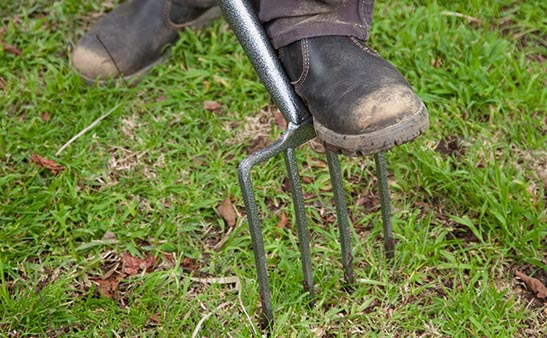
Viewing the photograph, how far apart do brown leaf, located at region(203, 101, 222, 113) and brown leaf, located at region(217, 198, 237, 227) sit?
433mm

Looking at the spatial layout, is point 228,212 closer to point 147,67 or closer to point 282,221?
point 282,221

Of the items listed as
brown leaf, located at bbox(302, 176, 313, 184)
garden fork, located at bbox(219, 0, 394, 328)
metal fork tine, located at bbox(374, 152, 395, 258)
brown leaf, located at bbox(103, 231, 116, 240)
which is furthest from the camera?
brown leaf, located at bbox(302, 176, 313, 184)

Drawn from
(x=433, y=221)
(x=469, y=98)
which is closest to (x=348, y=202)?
(x=433, y=221)

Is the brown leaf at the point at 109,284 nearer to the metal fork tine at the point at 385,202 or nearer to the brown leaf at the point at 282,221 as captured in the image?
the brown leaf at the point at 282,221

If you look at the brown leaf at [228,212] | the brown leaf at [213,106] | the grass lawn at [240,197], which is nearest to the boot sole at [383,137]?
the grass lawn at [240,197]

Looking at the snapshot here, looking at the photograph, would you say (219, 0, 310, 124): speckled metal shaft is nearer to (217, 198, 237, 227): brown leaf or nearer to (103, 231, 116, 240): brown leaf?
(217, 198, 237, 227): brown leaf

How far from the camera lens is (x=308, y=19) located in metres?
1.94

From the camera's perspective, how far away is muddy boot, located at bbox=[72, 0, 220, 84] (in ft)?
9.07

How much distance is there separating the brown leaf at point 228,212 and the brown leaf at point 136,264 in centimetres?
25

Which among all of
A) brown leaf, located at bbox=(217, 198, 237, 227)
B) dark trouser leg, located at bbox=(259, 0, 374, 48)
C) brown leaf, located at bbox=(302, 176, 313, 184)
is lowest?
brown leaf, located at bbox=(302, 176, 313, 184)

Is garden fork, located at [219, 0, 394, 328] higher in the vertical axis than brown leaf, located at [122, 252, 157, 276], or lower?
higher

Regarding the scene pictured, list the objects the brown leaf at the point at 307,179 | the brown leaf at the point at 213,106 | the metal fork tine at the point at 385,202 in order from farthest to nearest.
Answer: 1. the brown leaf at the point at 213,106
2. the brown leaf at the point at 307,179
3. the metal fork tine at the point at 385,202

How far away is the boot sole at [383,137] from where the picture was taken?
1.75 metres

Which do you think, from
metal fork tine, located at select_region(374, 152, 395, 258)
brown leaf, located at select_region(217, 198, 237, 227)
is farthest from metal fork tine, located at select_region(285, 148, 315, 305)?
brown leaf, located at select_region(217, 198, 237, 227)
